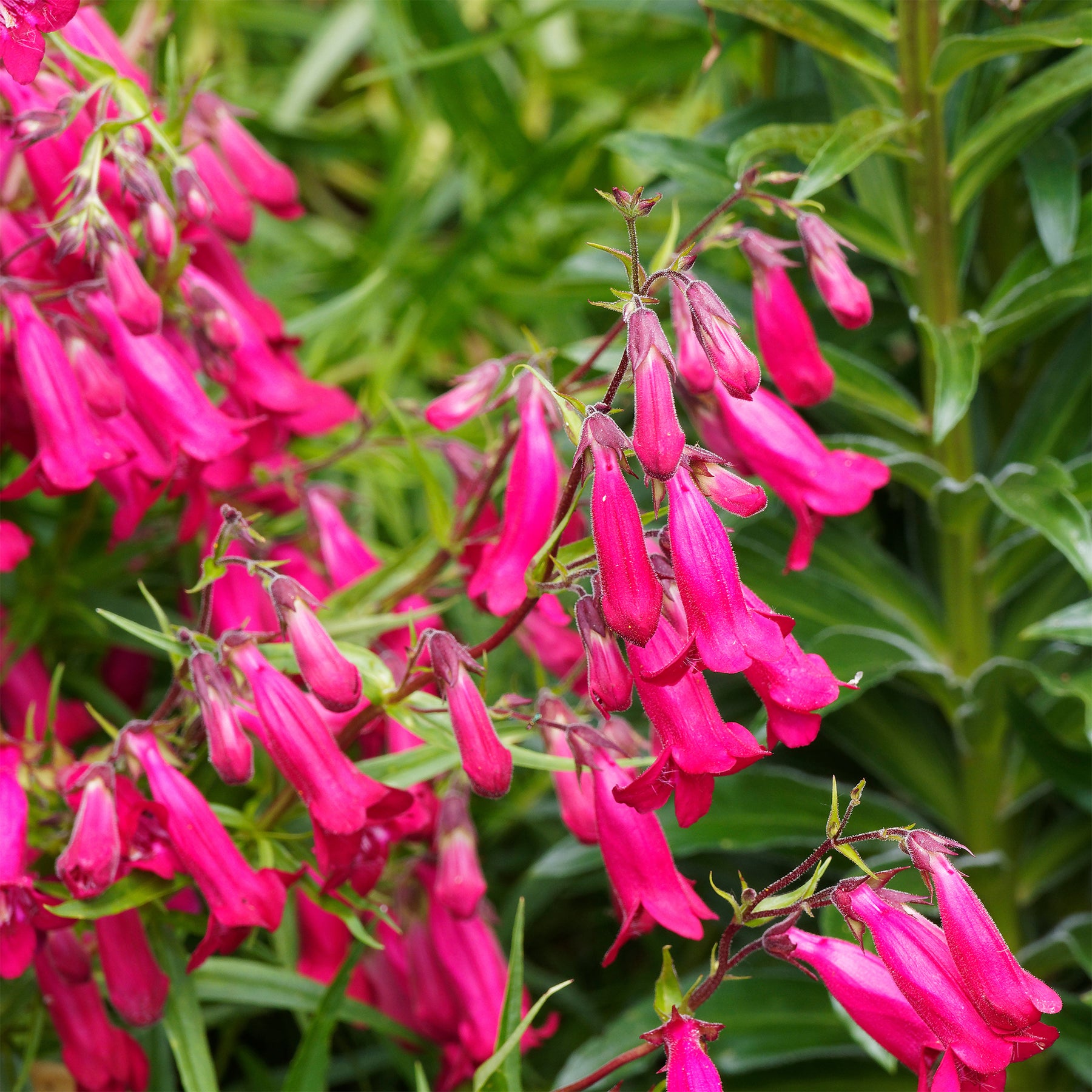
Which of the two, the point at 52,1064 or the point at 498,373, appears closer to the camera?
the point at 498,373

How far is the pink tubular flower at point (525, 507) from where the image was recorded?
0.76 metres

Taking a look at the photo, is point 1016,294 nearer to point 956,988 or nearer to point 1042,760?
point 1042,760

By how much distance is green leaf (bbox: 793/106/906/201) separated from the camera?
81 cm

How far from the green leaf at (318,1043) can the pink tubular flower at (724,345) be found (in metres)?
0.48

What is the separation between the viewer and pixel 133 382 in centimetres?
84

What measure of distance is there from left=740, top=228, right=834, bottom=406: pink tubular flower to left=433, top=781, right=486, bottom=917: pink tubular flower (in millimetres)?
369

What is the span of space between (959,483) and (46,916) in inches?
29.4

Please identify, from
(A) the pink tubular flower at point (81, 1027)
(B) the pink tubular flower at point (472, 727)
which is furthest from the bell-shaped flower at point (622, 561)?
(A) the pink tubular flower at point (81, 1027)

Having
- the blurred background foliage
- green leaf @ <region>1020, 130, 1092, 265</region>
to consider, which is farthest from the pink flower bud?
green leaf @ <region>1020, 130, 1092, 265</region>

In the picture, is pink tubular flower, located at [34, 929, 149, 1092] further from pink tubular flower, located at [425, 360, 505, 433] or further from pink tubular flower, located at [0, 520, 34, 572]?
pink tubular flower, located at [425, 360, 505, 433]

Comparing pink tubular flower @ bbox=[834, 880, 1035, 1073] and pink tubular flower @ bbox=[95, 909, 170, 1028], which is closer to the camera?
pink tubular flower @ bbox=[834, 880, 1035, 1073]

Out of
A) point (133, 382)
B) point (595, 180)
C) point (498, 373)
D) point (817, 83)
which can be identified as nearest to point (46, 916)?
point (133, 382)

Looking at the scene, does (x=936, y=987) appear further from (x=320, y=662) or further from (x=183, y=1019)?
(x=183, y=1019)

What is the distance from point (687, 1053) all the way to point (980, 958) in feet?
0.52
